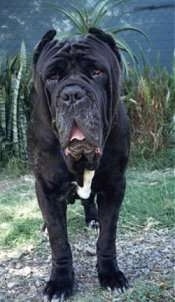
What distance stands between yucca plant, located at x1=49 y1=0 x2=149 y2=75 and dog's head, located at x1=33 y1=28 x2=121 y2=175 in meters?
3.91

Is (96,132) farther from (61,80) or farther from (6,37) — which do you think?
(6,37)

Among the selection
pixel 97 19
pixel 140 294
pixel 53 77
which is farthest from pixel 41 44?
pixel 97 19

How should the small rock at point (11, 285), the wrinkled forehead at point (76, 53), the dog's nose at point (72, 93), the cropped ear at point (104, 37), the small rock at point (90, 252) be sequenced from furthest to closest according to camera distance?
the small rock at point (90, 252)
the small rock at point (11, 285)
the cropped ear at point (104, 37)
the wrinkled forehead at point (76, 53)
the dog's nose at point (72, 93)

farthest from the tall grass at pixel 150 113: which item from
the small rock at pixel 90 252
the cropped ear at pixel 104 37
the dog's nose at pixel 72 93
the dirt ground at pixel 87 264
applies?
the dog's nose at pixel 72 93

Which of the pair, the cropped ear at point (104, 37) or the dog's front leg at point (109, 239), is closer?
the cropped ear at point (104, 37)

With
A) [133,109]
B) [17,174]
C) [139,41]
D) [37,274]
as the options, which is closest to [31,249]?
[37,274]

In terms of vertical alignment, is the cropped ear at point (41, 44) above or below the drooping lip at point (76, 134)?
above

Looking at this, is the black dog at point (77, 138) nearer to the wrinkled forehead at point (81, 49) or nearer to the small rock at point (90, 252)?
the wrinkled forehead at point (81, 49)

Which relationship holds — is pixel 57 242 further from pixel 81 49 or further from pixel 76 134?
pixel 81 49

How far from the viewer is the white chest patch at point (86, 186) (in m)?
3.06

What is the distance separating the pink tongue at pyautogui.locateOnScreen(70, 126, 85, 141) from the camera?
108 inches

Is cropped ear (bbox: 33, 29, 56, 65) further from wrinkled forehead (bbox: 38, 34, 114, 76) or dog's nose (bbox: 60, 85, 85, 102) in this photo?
dog's nose (bbox: 60, 85, 85, 102)

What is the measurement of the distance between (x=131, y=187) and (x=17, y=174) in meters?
1.45

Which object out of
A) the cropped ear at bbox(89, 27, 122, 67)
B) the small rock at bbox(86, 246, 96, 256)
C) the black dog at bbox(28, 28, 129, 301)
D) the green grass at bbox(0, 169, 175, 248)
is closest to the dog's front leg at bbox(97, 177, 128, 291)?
the black dog at bbox(28, 28, 129, 301)
